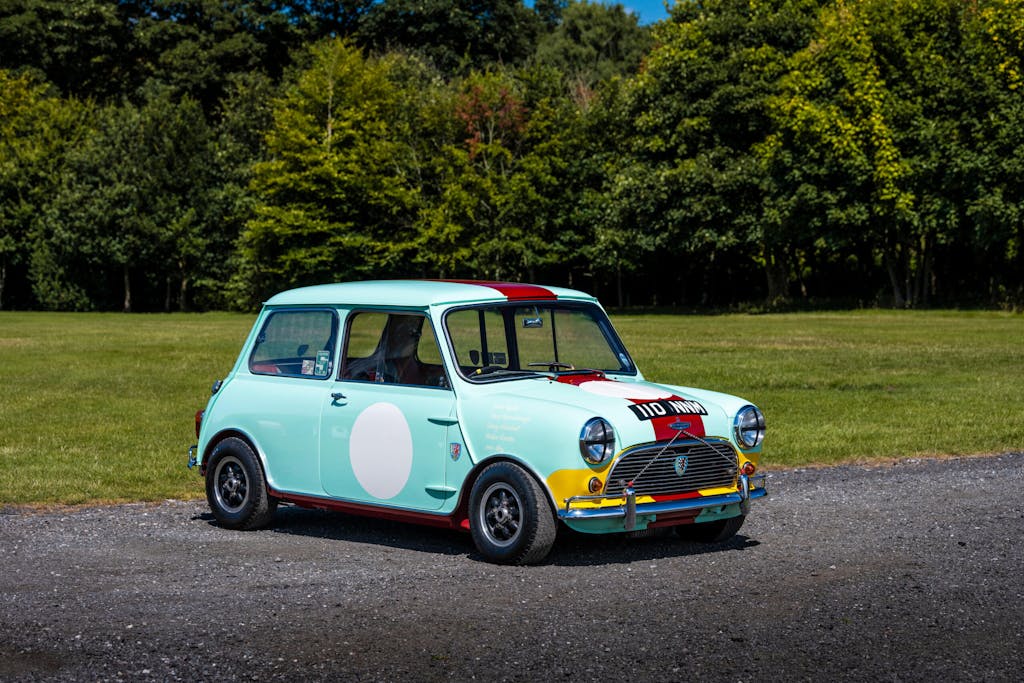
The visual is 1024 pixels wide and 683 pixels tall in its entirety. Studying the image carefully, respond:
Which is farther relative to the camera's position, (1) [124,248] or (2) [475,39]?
(2) [475,39]

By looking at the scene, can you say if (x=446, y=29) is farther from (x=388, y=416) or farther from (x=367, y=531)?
(x=388, y=416)

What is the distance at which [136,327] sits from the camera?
1924 inches

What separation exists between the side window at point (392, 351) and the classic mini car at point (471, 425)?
0.01 m

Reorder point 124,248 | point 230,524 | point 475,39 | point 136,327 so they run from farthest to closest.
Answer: point 475,39
point 124,248
point 136,327
point 230,524

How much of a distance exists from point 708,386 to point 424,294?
14.0 meters

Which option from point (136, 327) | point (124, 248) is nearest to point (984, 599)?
point (136, 327)

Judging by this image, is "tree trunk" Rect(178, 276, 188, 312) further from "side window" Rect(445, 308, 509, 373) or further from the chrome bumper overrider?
the chrome bumper overrider

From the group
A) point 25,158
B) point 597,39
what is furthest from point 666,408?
point 597,39

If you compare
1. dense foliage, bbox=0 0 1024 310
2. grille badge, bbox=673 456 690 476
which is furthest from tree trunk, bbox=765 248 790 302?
grille badge, bbox=673 456 690 476

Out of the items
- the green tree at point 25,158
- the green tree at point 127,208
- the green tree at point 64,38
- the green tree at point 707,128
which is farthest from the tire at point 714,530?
the green tree at point 64,38

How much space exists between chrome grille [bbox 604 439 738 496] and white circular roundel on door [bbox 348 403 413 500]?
152 cm

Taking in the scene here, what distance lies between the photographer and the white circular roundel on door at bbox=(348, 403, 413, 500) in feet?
29.7

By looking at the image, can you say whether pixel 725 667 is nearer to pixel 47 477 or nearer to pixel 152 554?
pixel 152 554

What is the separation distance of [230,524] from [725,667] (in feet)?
16.1
